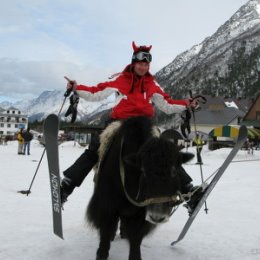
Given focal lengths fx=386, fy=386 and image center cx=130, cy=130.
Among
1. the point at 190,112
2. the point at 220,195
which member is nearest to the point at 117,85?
the point at 190,112

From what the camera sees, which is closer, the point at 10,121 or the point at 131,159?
the point at 131,159

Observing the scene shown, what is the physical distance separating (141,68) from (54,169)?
166cm

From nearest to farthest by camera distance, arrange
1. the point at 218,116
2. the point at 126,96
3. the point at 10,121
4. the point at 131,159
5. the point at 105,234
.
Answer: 1. the point at 131,159
2. the point at 105,234
3. the point at 126,96
4. the point at 218,116
5. the point at 10,121

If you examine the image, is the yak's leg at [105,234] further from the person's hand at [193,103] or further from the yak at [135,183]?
the person's hand at [193,103]

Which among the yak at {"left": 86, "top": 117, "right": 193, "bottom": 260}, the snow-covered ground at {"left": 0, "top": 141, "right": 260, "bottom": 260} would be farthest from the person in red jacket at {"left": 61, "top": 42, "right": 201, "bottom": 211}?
the snow-covered ground at {"left": 0, "top": 141, "right": 260, "bottom": 260}

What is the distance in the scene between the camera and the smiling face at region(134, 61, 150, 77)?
193 inches

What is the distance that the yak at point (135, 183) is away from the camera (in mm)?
3457

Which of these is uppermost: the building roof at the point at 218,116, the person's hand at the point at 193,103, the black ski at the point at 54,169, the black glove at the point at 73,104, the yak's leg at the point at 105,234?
the building roof at the point at 218,116

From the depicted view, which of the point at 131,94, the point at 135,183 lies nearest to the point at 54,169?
the point at 135,183

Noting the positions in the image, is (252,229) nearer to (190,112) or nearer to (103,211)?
(190,112)

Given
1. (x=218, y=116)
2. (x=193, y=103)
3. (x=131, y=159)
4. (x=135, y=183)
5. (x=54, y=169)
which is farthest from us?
(x=218, y=116)

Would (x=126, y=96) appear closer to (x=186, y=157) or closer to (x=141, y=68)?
(x=141, y=68)

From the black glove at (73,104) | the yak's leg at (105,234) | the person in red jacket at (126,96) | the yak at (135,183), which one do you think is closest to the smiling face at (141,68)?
the person in red jacket at (126,96)

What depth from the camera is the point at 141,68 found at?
4.90m
